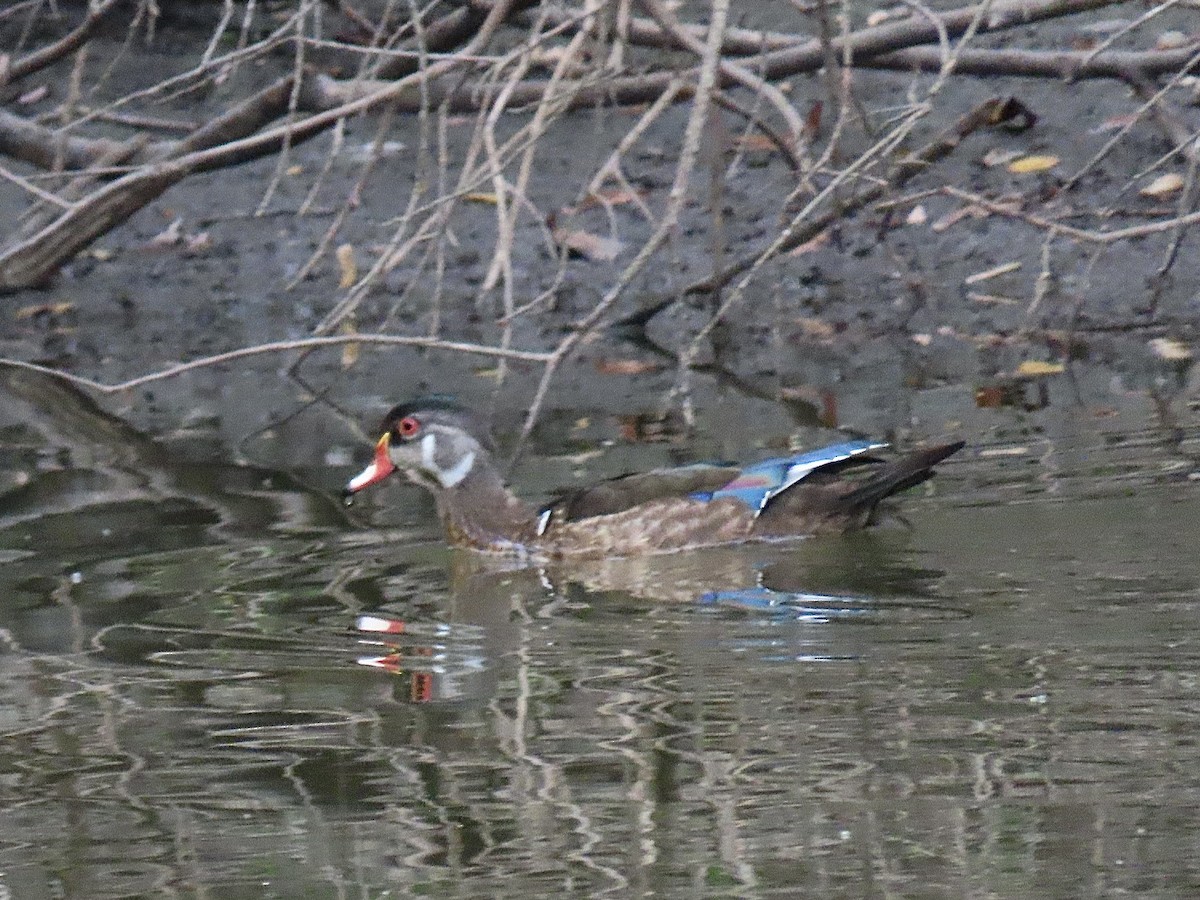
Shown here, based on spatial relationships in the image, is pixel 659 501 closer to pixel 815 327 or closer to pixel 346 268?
pixel 815 327

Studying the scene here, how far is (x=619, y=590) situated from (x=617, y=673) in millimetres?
1408

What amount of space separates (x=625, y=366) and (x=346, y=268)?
2.52 m

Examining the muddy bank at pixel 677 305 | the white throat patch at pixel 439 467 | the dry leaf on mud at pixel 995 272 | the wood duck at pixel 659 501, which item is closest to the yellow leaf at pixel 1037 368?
the muddy bank at pixel 677 305

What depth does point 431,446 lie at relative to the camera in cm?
882

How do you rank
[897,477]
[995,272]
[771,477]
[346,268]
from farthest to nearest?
[346,268], [995,272], [771,477], [897,477]

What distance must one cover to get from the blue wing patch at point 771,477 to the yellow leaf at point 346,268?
5264 millimetres

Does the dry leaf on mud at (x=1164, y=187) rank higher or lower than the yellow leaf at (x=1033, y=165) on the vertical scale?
lower

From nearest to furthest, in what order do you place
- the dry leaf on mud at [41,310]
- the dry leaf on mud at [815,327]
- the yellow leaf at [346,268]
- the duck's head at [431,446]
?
the duck's head at [431,446], the dry leaf on mud at [815,327], the yellow leaf at [346,268], the dry leaf on mud at [41,310]

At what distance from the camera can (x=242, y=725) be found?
5.89 m

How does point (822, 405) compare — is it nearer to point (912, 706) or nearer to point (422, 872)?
point (912, 706)

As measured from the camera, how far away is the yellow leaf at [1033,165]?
1346 cm

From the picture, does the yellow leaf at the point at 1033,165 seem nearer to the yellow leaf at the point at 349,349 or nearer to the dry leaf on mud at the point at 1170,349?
the dry leaf on mud at the point at 1170,349

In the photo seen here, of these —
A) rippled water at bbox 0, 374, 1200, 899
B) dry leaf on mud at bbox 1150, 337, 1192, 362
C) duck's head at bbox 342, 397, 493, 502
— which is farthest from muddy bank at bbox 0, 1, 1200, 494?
rippled water at bbox 0, 374, 1200, 899

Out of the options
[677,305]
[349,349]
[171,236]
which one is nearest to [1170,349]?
[677,305]
